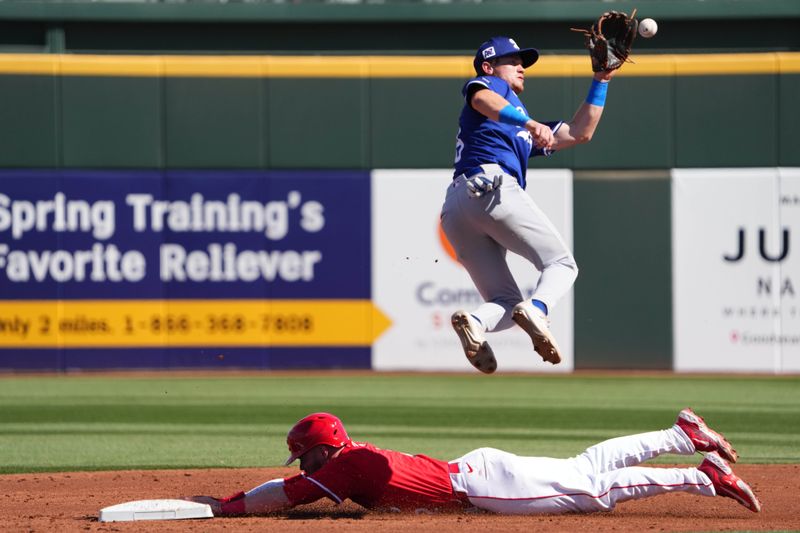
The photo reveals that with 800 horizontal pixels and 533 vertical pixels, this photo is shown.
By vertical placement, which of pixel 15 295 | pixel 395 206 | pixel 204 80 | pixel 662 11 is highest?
pixel 662 11

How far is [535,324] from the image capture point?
19.6 feet

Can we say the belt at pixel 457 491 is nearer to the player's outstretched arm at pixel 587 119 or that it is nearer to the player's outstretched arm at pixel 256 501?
the player's outstretched arm at pixel 256 501

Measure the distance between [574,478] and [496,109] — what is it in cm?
178

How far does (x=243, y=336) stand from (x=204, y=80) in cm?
330

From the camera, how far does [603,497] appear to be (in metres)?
6.00

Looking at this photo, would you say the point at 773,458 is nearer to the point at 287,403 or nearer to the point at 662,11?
the point at 287,403

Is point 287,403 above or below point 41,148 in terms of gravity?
below

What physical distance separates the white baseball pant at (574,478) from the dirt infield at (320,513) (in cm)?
11

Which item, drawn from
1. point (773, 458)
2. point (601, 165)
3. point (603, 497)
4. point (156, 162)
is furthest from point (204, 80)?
point (603, 497)

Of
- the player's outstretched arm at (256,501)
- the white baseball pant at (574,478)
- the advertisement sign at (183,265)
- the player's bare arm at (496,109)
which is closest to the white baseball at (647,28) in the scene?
the player's bare arm at (496,109)

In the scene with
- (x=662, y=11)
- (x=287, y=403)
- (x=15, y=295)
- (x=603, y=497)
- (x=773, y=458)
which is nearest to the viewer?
Answer: (x=603, y=497)

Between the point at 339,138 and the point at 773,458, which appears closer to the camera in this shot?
the point at 773,458

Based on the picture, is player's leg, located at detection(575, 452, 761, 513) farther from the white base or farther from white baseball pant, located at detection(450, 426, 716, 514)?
the white base

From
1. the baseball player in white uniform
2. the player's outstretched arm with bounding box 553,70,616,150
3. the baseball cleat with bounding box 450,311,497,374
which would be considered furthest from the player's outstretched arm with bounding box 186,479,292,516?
the player's outstretched arm with bounding box 553,70,616,150
